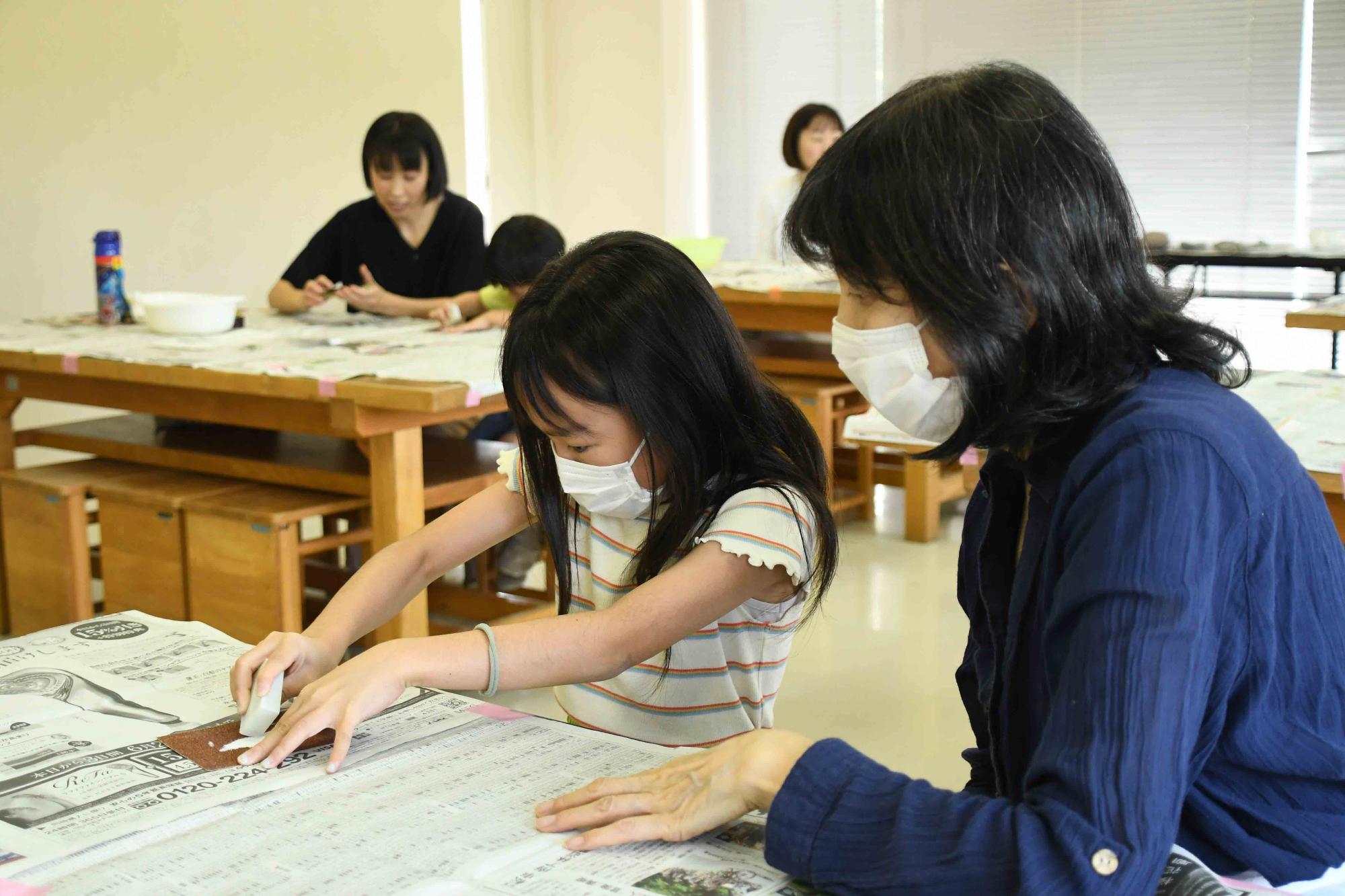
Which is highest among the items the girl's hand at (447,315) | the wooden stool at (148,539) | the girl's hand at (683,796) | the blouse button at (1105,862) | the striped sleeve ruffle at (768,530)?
the girl's hand at (447,315)

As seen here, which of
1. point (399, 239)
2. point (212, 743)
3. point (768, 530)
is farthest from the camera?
point (399, 239)

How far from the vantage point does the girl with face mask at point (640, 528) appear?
116 cm

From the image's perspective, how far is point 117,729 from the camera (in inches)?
43.8

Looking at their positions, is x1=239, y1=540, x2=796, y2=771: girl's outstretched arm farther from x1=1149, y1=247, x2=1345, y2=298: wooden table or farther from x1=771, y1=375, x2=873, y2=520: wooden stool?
x1=1149, y1=247, x2=1345, y2=298: wooden table

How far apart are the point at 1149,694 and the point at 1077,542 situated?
4.0 inches

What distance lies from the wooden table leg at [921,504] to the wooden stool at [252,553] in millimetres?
1828

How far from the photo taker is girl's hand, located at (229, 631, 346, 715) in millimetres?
1117

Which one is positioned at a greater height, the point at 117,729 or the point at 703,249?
the point at 703,249

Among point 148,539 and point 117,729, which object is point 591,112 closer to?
point 148,539

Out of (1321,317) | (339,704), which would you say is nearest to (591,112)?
(1321,317)

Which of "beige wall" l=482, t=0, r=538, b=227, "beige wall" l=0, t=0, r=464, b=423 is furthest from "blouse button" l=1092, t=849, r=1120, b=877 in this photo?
"beige wall" l=482, t=0, r=538, b=227

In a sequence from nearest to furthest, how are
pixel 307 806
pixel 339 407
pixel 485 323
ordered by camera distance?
pixel 307 806
pixel 339 407
pixel 485 323

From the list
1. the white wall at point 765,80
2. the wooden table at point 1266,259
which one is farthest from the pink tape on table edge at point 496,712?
the white wall at point 765,80

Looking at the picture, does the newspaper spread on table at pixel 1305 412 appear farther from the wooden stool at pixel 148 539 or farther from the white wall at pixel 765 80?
the white wall at pixel 765 80
